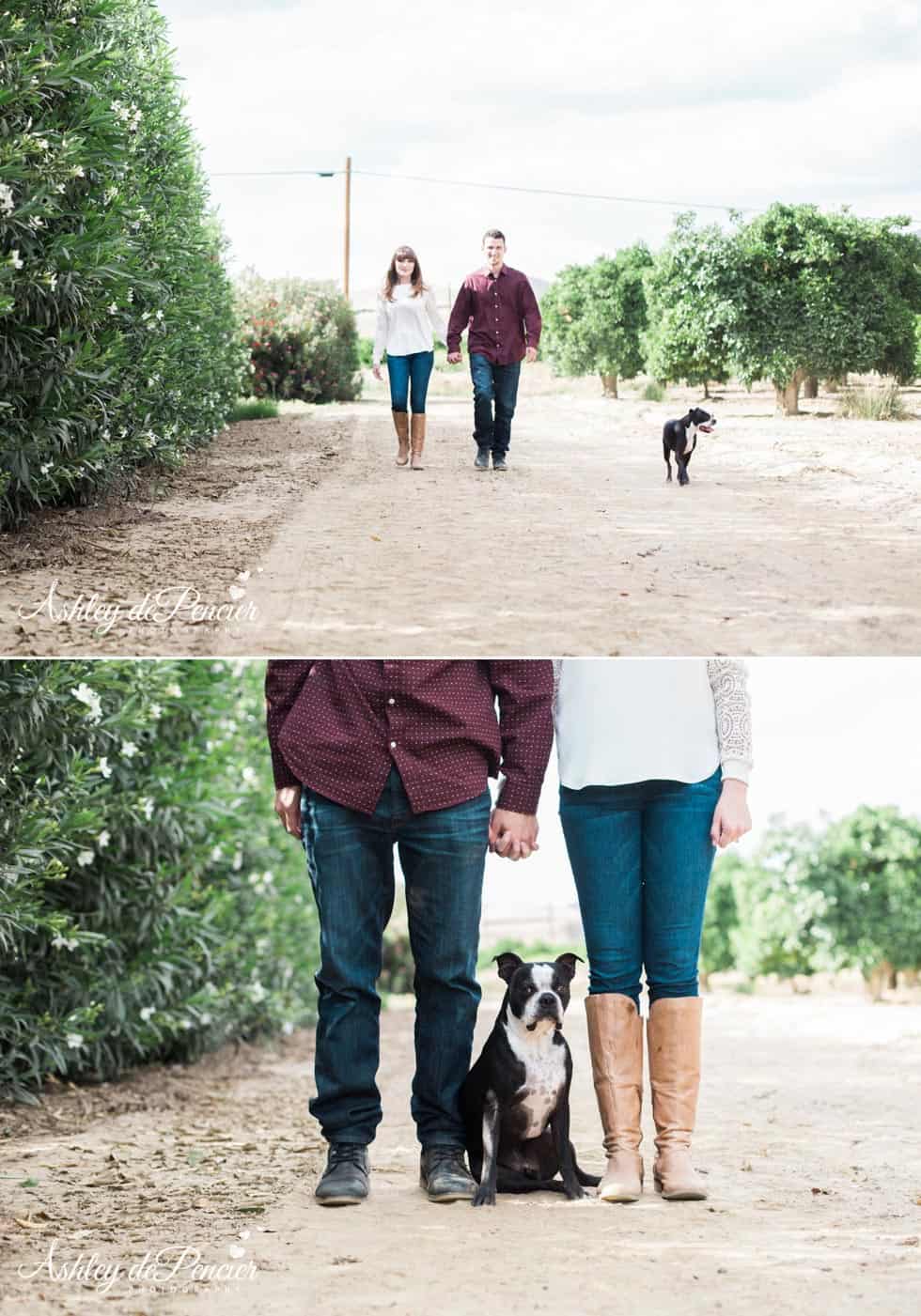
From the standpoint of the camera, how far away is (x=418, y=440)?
17.4ft

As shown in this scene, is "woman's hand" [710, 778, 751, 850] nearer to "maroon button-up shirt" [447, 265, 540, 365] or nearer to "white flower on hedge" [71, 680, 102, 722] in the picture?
"white flower on hedge" [71, 680, 102, 722]

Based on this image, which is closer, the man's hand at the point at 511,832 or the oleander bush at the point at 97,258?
the man's hand at the point at 511,832

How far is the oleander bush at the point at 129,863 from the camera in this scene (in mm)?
3793

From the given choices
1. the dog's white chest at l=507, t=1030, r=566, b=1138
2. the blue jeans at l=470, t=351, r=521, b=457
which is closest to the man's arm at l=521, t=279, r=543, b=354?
the blue jeans at l=470, t=351, r=521, b=457

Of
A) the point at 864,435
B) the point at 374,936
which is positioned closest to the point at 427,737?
the point at 374,936

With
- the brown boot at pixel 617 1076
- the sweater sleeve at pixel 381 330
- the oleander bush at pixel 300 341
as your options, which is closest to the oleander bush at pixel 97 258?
the oleander bush at pixel 300 341

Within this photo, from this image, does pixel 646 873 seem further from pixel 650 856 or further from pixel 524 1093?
pixel 524 1093

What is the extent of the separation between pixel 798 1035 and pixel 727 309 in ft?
10.8

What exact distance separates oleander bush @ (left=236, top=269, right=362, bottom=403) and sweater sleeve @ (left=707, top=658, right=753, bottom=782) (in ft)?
8.68

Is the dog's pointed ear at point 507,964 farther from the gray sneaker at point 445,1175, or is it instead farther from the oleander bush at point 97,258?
the oleander bush at point 97,258

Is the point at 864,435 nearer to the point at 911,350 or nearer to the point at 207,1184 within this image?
the point at 911,350

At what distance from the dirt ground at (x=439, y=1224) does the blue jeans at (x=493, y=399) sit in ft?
7.73

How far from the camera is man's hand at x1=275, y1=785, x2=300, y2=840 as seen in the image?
2.93m

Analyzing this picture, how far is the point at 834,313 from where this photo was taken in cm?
543
